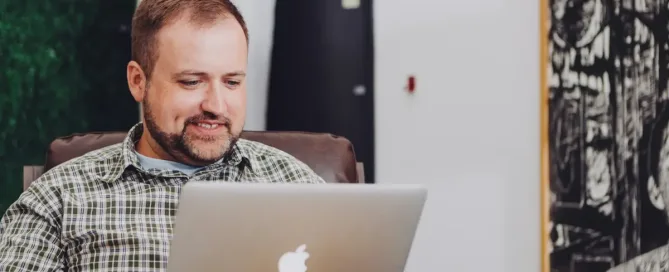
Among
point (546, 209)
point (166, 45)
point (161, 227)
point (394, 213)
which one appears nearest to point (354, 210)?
point (394, 213)

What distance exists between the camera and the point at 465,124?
7.84 feet

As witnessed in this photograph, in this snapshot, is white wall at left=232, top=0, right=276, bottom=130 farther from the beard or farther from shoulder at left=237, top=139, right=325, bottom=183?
the beard

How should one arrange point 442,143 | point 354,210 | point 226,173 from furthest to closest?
A: 1. point 442,143
2. point 226,173
3. point 354,210

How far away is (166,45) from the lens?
1.42m

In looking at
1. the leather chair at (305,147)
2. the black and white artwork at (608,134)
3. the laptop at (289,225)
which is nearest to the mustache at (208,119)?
the leather chair at (305,147)

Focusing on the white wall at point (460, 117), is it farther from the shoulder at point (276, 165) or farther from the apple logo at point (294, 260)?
the apple logo at point (294, 260)

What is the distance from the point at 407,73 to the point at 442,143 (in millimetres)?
247

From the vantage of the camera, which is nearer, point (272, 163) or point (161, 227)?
point (161, 227)

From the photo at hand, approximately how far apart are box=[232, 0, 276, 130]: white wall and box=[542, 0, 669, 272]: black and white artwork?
2.89 ft

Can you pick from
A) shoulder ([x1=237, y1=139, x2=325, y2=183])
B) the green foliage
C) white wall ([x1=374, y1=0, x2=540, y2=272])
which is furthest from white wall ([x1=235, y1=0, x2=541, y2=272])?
shoulder ([x1=237, y1=139, x2=325, y2=183])

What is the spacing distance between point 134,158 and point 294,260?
1.89 ft

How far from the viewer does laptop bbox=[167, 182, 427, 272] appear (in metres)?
0.89

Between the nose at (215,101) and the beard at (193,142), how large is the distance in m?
0.01

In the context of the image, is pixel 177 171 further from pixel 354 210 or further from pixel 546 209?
pixel 546 209
